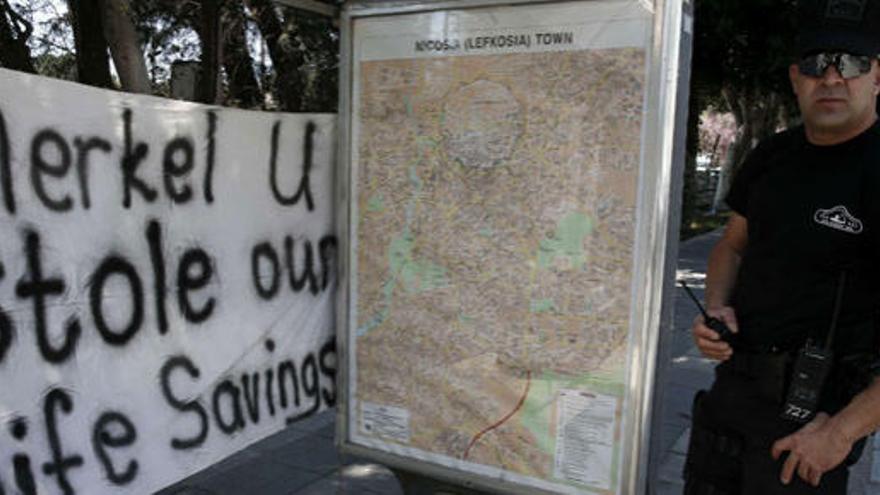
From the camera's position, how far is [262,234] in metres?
2.87

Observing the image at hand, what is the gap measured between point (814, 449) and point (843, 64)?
98 cm

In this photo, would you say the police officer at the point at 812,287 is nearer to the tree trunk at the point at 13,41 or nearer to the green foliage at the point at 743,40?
the tree trunk at the point at 13,41

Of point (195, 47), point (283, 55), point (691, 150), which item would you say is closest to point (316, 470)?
point (283, 55)

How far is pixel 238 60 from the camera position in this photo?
6695mm

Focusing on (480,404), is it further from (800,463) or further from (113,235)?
(113,235)

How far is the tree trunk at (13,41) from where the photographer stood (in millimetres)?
5535

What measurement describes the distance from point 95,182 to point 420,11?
1.28 meters

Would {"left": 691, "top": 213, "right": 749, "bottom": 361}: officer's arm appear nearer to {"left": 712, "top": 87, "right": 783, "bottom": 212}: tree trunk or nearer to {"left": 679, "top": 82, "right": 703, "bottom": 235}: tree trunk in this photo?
{"left": 679, "top": 82, "right": 703, "bottom": 235}: tree trunk

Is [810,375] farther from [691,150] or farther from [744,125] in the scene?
[744,125]

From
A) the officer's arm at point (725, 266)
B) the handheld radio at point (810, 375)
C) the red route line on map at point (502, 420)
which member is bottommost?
the red route line on map at point (502, 420)

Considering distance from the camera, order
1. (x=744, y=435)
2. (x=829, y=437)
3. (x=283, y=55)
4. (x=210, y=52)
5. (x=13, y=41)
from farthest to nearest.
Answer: (x=283, y=55) < (x=13, y=41) < (x=210, y=52) < (x=744, y=435) < (x=829, y=437)

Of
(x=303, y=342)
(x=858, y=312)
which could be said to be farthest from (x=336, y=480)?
(x=858, y=312)

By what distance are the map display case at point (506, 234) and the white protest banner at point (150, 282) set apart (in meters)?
0.24

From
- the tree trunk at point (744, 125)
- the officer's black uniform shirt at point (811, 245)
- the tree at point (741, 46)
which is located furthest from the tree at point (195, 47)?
the tree trunk at point (744, 125)
